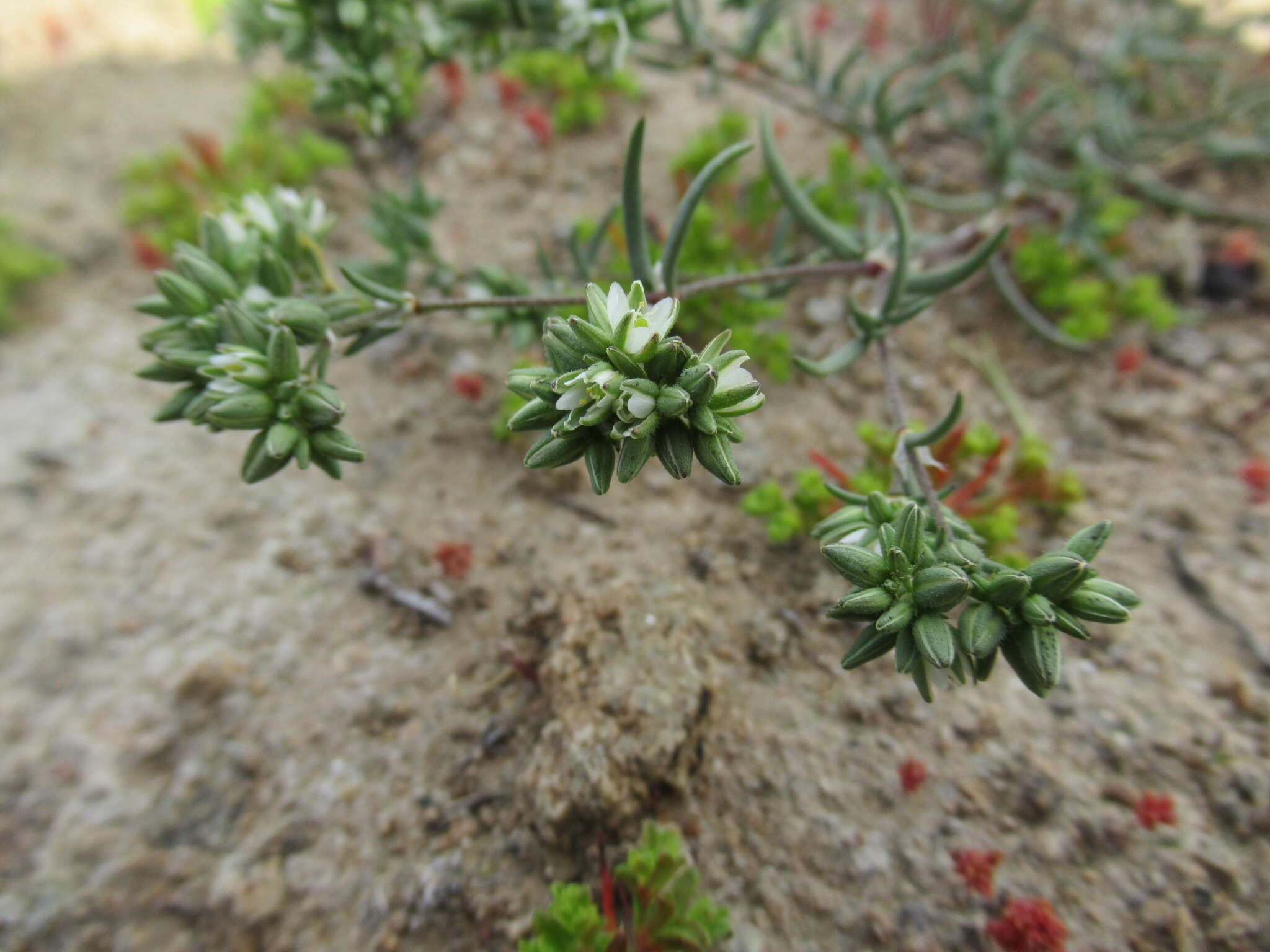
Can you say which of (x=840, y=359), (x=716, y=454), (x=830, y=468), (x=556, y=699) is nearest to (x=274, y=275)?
(x=716, y=454)

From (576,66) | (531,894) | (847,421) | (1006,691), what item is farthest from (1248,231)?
(531,894)

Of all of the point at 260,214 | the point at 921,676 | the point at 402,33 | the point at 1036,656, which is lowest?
the point at 921,676

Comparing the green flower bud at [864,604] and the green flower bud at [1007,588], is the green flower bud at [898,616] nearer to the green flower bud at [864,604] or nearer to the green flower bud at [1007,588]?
the green flower bud at [864,604]

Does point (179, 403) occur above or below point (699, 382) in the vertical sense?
below

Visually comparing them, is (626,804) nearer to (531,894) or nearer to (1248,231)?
(531,894)

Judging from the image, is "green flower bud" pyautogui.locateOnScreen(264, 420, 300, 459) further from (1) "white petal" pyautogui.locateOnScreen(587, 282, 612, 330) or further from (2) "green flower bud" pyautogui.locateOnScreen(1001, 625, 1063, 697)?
(2) "green flower bud" pyautogui.locateOnScreen(1001, 625, 1063, 697)

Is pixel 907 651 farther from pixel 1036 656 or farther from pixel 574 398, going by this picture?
pixel 574 398
